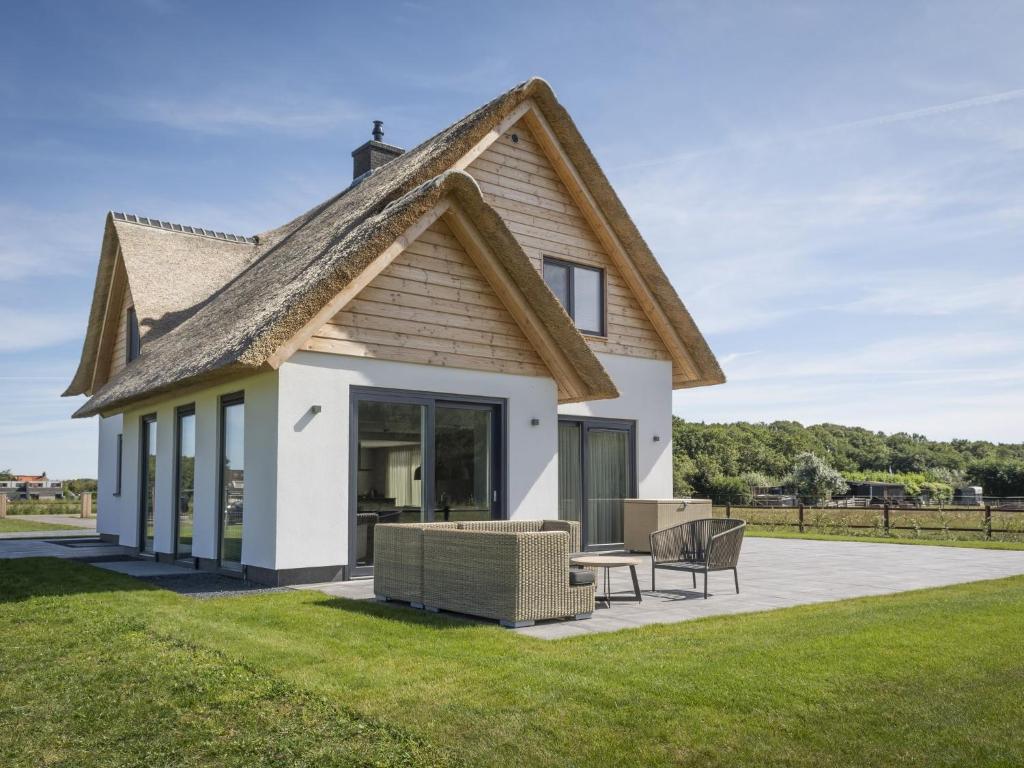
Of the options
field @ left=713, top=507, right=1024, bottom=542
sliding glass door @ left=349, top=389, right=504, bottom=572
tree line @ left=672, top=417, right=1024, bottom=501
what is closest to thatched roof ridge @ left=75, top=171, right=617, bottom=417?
sliding glass door @ left=349, top=389, right=504, bottom=572

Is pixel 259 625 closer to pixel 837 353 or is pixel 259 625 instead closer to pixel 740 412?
pixel 837 353

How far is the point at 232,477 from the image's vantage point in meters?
10.7

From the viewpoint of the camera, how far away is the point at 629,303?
14.6 meters

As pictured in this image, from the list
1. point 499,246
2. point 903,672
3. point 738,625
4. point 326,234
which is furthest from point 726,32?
point 903,672

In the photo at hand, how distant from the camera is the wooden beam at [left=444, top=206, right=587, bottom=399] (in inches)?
422

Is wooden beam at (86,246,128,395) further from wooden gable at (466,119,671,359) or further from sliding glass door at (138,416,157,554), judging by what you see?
wooden gable at (466,119,671,359)

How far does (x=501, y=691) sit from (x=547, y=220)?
9.99 m

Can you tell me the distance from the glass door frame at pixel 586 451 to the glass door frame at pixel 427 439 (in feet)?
7.29

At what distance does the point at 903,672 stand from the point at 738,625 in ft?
5.60

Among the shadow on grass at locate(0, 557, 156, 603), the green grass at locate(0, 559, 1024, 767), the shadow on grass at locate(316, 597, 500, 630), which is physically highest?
the green grass at locate(0, 559, 1024, 767)

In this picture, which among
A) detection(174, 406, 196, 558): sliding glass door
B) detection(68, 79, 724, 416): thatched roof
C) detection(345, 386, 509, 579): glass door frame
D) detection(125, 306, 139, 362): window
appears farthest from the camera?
detection(125, 306, 139, 362): window

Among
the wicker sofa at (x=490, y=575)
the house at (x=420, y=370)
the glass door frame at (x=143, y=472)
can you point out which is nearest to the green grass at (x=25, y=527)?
the glass door frame at (x=143, y=472)

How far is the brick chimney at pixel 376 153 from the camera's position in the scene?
17828mm

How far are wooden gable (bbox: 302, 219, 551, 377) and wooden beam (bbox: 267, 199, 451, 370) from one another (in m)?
0.18
